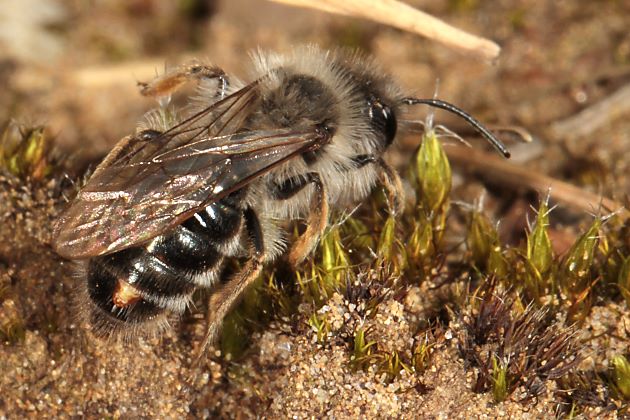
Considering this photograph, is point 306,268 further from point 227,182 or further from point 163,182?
point 163,182

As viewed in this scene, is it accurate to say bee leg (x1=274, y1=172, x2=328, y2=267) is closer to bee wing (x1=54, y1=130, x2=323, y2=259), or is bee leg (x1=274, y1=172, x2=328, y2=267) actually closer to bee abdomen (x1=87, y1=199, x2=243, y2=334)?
bee wing (x1=54, y1=130, x2=323, y2=259)

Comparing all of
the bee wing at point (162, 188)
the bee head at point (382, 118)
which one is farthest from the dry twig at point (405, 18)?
the bee wing at point (162, 188)

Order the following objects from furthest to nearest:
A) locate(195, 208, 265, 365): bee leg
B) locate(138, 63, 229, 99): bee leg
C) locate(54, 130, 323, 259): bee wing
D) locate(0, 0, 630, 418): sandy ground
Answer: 1. locate(138, 63, 229, 99): bee leg
2. locate(195, 208, 265, 365): bee leg
3. locate(0, 0, 630, 418): sandy ground
4. locate(54, 130, 323, 259): bee wing

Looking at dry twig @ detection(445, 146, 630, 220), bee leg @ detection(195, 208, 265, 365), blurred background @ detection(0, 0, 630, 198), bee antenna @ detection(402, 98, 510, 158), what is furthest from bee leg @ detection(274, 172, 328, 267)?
blurred background @ detection(0, 0, 630, 198)

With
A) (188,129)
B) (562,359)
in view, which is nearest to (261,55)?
(188,129)

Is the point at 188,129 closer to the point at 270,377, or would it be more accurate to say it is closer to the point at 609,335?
the point at 270,377

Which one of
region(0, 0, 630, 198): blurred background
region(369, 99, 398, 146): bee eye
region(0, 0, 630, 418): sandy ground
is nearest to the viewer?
region(0, 0, 630, 418): sandy ground

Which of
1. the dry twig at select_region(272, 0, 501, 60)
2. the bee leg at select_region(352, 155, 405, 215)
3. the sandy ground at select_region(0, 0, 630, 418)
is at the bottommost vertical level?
the sandy ground at select_region(0, 0, 630, 418)

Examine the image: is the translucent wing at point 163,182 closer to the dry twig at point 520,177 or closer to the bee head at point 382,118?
the bee head at point 382,118
